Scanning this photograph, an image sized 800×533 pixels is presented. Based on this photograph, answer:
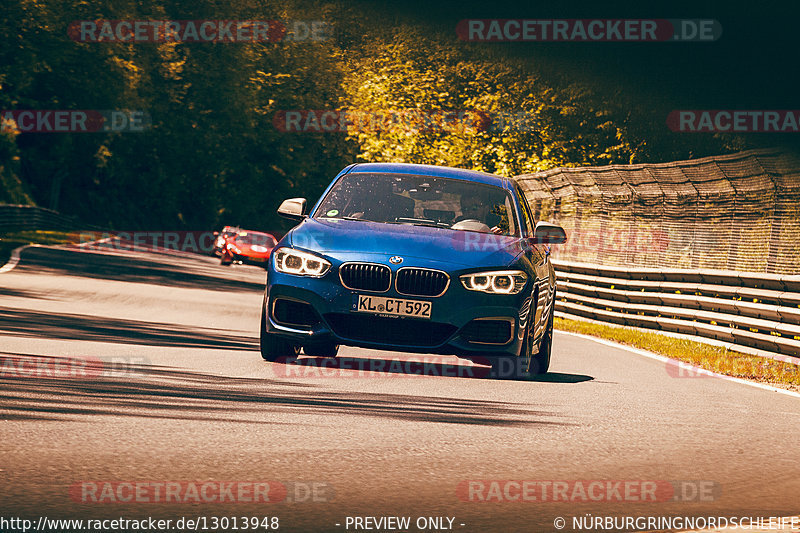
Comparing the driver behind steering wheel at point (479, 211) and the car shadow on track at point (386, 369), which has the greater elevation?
the driver behind steering wheel at point (479, 211)

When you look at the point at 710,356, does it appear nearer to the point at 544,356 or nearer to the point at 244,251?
the point at 544,356

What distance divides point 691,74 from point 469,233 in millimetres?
5197

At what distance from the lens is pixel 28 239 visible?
131 ft

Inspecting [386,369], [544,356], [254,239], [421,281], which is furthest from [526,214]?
[254,239]

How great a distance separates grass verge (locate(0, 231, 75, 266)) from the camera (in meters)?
32.6

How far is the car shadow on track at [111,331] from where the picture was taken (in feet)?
41.9

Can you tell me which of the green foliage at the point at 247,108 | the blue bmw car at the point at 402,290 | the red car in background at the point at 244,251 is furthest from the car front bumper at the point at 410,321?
the red car in background at the point at 244,251

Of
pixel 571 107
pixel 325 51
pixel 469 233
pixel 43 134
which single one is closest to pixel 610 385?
pixel 469 233

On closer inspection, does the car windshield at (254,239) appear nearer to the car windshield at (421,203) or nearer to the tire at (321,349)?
the car windshield at (421,203)

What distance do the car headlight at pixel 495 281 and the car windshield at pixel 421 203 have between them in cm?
93

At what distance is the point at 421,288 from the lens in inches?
372

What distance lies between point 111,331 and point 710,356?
281 inches

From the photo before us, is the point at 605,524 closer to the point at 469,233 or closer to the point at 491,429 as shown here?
the point at 491,429

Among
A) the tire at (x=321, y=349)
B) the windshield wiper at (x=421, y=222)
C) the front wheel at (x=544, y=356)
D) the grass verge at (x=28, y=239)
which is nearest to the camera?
the tire at (x=321, y=349)
